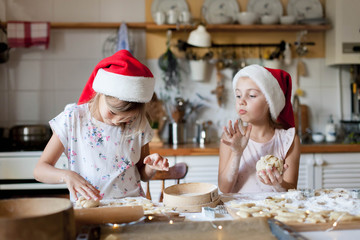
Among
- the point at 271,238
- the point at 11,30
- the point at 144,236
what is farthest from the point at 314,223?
the point at 11,30

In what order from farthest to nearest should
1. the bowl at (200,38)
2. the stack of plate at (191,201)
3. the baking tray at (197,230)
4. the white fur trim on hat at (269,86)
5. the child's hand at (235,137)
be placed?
the bowl at (200,38)
the white fur trim on hat at (269,86)
the child's hand at (235,137)
the stack of plate at (191,201)
the baking tray at (197,230)

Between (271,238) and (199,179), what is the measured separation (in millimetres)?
1753

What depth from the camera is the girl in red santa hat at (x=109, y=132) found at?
1402 millimetres

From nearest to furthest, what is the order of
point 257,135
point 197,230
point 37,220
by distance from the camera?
point 37,220 → point 197,230 → point 257,135

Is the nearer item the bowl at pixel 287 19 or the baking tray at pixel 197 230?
the baking tray at pixel 197 230

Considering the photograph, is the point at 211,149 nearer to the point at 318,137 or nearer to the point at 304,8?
the point at 318,137

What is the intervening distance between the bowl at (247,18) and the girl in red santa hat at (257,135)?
1.35 metres

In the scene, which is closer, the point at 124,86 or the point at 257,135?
the point at 124,86

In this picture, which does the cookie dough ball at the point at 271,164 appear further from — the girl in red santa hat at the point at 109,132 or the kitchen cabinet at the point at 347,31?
the kitchen cabinet at the point at 347,31

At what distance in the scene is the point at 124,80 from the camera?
1380 millimetres

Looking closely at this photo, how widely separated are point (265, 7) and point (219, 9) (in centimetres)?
39

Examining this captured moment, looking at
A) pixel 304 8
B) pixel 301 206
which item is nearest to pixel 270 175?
pixel 301 206

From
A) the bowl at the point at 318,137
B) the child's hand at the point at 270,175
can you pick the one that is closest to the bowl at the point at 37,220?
the child's hand at the point at 270,175

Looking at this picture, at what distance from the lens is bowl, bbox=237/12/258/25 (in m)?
2.99
